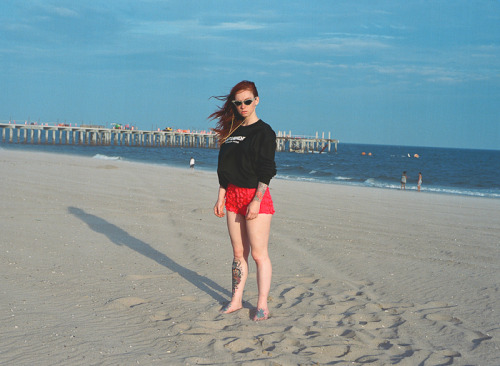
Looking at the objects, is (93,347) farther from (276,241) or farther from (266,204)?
(276,241)

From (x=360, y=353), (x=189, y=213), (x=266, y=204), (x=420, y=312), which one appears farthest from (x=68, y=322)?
(x=189, y=213)

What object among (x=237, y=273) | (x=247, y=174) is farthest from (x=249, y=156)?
(x=237, y=273)

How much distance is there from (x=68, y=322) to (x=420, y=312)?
282 centimetres

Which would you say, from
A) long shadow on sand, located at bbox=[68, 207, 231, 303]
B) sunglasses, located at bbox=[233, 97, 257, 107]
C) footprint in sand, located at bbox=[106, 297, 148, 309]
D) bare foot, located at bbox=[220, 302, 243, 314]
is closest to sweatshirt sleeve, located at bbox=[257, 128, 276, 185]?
sunglasses, located at bbox=[233, 97, 257, 107]

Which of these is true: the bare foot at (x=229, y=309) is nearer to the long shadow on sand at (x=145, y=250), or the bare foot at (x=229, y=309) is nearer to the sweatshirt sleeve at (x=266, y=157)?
the long shadow on sand at (x=145, y=250)

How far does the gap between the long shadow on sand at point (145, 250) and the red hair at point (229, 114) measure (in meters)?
1.51

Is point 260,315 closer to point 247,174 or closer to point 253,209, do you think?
point 253,209

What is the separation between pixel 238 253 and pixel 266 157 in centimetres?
88

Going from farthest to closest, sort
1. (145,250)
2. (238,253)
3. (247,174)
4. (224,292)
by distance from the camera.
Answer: (145,250) → (224,292) → (238,253) → (247,174)

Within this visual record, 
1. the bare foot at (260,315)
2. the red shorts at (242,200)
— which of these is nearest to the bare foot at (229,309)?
the bare foot at (260,315)

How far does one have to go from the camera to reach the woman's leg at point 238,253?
4.00m

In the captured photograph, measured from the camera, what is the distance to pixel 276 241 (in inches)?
287

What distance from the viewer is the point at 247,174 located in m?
3.84

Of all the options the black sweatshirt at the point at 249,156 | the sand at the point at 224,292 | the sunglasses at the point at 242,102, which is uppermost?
the sunglasses at the point at 242,102
